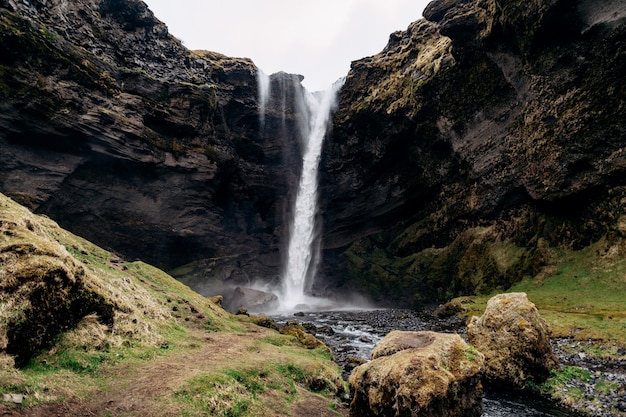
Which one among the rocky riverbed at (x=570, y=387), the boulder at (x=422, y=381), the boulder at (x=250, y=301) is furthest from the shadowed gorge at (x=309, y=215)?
the boulder at (x=250, y=301)

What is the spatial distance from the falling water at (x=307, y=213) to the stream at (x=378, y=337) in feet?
62.0

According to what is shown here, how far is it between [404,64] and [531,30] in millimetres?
25621

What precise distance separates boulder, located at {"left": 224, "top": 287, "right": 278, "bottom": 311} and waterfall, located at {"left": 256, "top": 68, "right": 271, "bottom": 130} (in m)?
39.8

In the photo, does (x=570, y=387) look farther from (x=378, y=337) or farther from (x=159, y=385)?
(x=159, y=385)

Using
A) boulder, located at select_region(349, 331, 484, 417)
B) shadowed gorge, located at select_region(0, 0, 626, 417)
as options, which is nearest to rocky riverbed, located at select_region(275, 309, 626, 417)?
shadowed gorge, located at select_region(0, 0, 626, 417)

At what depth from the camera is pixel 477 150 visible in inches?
2051

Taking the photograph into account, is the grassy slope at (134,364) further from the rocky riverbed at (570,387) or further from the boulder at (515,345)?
the boulder at (515,345)

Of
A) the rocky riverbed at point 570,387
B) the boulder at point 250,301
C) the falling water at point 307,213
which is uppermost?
the falling water at point 307,213

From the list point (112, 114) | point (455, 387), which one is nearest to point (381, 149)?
point (112, 114)

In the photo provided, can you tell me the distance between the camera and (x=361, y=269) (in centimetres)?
6341

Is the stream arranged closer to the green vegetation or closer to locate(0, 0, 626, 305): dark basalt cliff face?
the green vegetation

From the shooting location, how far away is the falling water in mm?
68062

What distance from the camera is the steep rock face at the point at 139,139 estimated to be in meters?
44.6

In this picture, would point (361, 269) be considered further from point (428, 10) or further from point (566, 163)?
point (428, 10)
